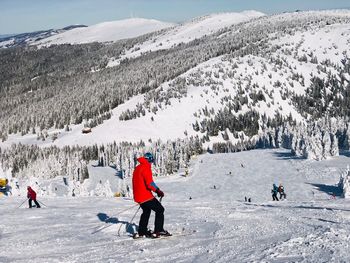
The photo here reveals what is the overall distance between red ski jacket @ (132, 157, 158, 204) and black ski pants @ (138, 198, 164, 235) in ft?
0.60

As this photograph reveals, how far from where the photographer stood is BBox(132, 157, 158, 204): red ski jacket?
14047 mm

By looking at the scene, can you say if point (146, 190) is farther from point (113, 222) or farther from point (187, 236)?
point (113, 222)

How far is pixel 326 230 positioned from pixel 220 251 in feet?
10.8

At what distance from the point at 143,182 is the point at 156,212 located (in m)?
1.07

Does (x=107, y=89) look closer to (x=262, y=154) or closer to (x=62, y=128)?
(x=62, y=128)

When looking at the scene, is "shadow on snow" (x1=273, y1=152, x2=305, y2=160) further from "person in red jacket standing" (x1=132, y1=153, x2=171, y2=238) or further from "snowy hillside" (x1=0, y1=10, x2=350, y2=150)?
"person in red jacket standing" (x1=132, y1=153, x2=171, y2=238)

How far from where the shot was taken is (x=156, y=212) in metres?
14.5

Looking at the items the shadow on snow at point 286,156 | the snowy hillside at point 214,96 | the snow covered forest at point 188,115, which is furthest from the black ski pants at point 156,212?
the snowy hillside at point 214,96

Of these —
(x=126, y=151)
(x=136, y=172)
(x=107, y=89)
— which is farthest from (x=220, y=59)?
(x=136, y=172)

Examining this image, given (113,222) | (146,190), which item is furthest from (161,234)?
(113,222)

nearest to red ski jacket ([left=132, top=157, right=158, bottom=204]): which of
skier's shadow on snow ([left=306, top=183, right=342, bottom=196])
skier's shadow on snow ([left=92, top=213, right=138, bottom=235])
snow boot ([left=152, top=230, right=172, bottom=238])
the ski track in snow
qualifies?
snow boot ([left=152, top=230, right=172, bottom=238])

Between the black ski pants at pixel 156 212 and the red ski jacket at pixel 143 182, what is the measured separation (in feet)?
0.60

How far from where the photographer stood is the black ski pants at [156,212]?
1434cm

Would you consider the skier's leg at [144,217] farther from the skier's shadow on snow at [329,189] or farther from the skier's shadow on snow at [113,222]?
the skier's shadow on snow at [329,189]
